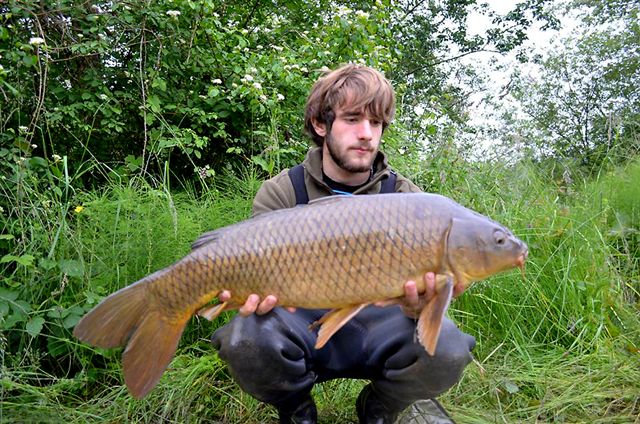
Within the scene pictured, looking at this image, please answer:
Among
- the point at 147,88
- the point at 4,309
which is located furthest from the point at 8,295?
the point at 147,88

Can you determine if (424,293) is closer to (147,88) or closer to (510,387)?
(510,387)

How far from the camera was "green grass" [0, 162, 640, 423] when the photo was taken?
7.14ft

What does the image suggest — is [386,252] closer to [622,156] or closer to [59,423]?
[59,423]

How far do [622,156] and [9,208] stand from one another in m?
3.79

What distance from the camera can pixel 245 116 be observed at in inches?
152

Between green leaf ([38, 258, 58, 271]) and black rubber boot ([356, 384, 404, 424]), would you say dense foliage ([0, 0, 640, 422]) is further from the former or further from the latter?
black rubber boot ([356, 384, 404, 424])

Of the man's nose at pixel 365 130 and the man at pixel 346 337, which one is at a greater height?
the man's nose at pixel 365 130

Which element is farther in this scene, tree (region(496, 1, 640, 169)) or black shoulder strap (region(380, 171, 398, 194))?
tree (region(496, 1, 640, 169))

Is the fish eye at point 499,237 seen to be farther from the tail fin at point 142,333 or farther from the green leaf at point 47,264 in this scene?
the green leaf at point 47,264

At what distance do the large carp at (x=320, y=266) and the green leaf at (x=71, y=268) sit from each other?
0.82 m

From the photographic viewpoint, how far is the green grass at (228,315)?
2.18 metres

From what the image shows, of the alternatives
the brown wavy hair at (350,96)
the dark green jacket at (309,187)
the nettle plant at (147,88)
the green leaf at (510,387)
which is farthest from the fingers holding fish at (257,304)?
the nettle plant at (147,88)

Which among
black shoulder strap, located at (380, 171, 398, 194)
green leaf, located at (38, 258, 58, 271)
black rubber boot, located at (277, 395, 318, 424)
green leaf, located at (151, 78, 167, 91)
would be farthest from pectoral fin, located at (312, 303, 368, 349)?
green leaf, located at (151, 78, 167, 91)

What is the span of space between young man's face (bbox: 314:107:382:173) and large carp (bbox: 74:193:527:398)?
0.55 meters
